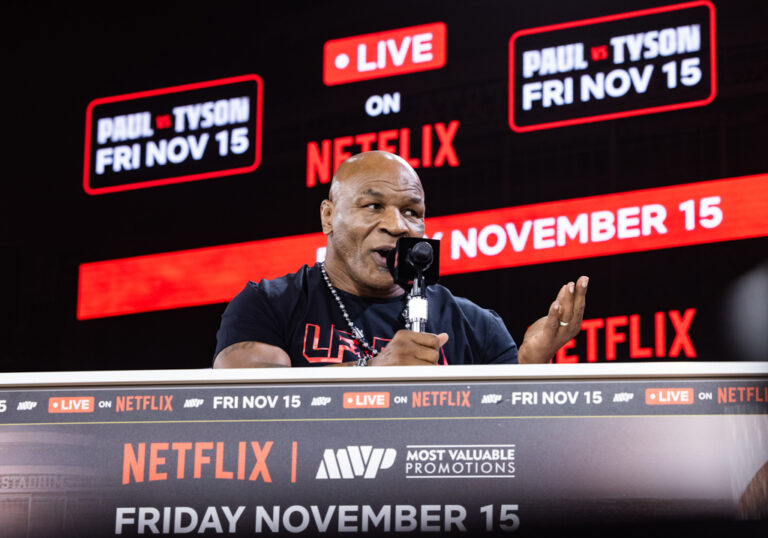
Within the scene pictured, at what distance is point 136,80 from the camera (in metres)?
3.52

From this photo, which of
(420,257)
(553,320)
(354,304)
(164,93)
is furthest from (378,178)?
(164,93)

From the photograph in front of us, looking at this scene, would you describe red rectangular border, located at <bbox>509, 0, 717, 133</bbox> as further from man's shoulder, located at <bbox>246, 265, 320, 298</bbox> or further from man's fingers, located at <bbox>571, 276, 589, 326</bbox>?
man's fingers, located at <bbox>571, 276, 589, 326</bbox>

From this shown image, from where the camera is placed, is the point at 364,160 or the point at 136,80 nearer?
the point at 364,160

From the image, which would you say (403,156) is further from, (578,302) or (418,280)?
(418,280)

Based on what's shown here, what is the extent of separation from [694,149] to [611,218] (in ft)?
0.98

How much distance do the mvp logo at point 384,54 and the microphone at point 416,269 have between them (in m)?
2.16

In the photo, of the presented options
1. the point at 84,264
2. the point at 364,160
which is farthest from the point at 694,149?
the point at 84,264

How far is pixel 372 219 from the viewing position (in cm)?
160

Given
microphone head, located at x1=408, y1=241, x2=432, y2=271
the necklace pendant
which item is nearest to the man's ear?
the necklace pendant

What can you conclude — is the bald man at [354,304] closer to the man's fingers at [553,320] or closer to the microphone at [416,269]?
the man's fingers at [553,320]

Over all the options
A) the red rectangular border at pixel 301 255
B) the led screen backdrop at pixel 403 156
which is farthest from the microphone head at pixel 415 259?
the red rectangular border at pixel 301 255

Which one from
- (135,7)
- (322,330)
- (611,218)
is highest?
(135,7)

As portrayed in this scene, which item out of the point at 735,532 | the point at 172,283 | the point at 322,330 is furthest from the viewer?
the point at 172,283

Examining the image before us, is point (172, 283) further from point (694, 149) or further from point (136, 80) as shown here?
point (694, 149)
